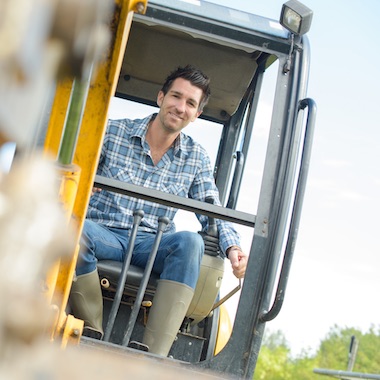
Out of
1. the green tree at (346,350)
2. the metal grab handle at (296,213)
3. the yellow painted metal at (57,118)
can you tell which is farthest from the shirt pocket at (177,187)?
the green tree at (346,350)

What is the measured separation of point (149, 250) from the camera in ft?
11.6

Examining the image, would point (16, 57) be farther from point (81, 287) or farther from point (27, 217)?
point (81, 287)

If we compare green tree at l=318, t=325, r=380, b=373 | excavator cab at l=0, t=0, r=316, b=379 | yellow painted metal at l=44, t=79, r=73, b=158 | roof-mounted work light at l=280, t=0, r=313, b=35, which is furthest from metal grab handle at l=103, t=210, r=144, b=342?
green tree at l=318, t=325, r=380, b=373

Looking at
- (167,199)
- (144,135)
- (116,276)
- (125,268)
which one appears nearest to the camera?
(167,199)

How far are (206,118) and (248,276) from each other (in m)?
1.55

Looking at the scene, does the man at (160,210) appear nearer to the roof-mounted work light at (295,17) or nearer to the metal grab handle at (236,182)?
the metal grab handle at (236,182)

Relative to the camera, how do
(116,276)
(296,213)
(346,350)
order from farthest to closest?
(346,350) < (116,276) < (296,213)

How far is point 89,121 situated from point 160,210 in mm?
1473

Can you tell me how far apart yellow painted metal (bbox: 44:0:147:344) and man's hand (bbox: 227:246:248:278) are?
1.16 meters

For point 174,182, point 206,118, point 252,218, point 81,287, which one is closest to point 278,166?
point 252,218

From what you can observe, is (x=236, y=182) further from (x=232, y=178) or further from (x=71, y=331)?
(x=71, y=331)

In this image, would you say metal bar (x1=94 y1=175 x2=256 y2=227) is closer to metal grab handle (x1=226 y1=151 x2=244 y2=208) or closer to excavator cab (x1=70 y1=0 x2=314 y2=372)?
excavator cab (x1=70 y1=0 x2=314 y2=372)

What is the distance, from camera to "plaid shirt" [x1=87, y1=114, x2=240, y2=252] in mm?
3689

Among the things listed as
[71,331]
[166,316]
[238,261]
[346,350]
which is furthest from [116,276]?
[346,350]
